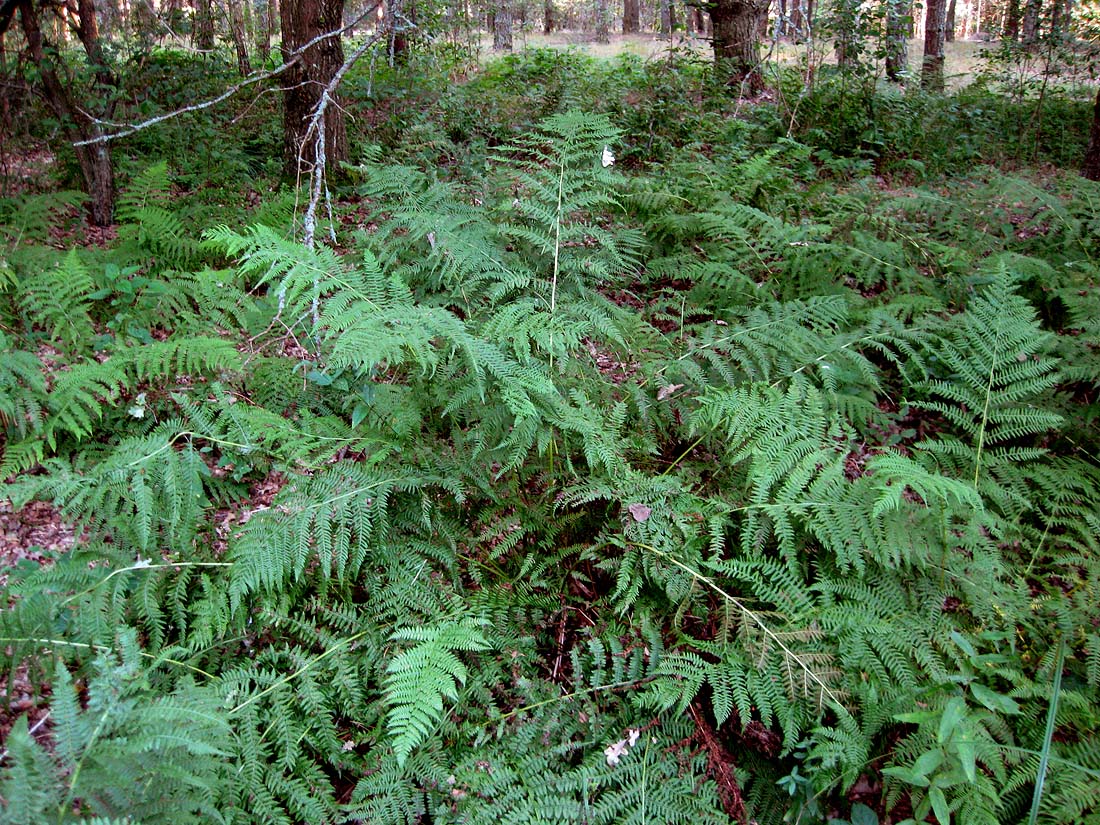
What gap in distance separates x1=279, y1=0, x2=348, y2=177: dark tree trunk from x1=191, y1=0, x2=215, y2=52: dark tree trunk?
8.27ft

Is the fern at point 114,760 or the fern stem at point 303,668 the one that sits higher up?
the fern at point 114,760

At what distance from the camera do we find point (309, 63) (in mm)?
5867

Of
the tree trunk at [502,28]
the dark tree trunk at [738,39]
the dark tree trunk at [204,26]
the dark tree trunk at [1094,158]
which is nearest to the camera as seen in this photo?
the dark tree trunk at [1094,158]

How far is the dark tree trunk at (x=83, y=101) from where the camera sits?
204 inches

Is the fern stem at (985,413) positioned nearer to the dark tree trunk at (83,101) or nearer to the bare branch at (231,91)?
the bare branch at (231,91)

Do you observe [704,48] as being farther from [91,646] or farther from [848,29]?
[91,646]

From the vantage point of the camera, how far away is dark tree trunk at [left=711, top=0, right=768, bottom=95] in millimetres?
9352

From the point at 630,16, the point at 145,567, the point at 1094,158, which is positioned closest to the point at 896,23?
the point at 1094,158

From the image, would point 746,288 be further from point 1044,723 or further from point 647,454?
point 1044,723

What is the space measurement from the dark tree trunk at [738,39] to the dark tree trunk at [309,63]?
5.47 metres

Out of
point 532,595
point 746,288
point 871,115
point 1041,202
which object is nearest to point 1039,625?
point 532,595

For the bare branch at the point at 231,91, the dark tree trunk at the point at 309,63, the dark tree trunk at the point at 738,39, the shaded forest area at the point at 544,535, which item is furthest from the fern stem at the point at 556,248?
the dark tree trunk at the point at 738,39

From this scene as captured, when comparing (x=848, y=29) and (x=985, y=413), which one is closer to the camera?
(x=985, y=413)

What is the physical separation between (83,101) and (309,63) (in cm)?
187
